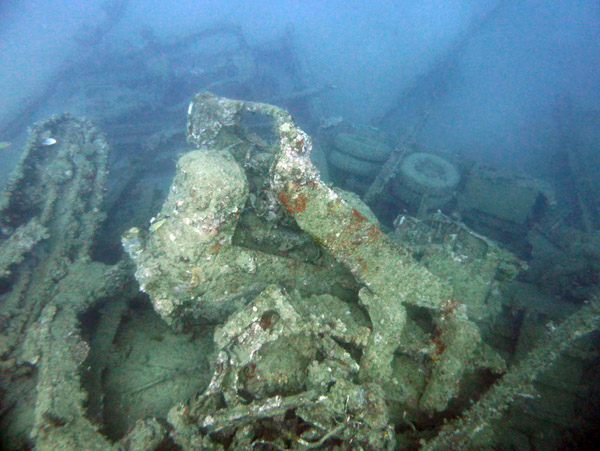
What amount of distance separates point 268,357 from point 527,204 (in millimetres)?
7918

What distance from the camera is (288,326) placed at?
9.18 feet

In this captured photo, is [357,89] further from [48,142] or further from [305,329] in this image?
[305,329]

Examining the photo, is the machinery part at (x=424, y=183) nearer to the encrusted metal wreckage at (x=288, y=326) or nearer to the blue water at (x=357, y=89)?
the blue water at (x=357, y=89)

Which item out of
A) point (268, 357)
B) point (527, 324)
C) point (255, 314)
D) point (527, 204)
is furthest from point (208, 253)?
point (527, 204)

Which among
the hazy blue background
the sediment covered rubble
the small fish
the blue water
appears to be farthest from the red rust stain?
the hazy blue background

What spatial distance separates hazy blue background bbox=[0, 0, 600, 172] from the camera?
19.9m

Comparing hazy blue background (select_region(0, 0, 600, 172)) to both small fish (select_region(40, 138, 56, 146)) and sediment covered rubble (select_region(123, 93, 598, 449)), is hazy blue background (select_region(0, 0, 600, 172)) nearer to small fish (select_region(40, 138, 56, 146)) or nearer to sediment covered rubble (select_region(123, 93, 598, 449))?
small fish (select_region(40, 138, 56, 146))

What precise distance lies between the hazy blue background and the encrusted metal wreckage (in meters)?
12.7

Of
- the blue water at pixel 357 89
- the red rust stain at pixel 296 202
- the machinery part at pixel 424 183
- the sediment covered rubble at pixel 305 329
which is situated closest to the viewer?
the sediment covered rubble at pixel 305 329

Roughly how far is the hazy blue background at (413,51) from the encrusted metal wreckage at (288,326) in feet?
41.6

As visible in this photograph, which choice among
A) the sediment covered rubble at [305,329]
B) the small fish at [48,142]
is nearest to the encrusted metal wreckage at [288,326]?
the sediment covered rubble at [305,329]

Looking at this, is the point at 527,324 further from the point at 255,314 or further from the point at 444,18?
the point at 444,18

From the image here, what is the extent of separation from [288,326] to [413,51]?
38370 mm

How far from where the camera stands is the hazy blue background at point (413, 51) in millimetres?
19891
